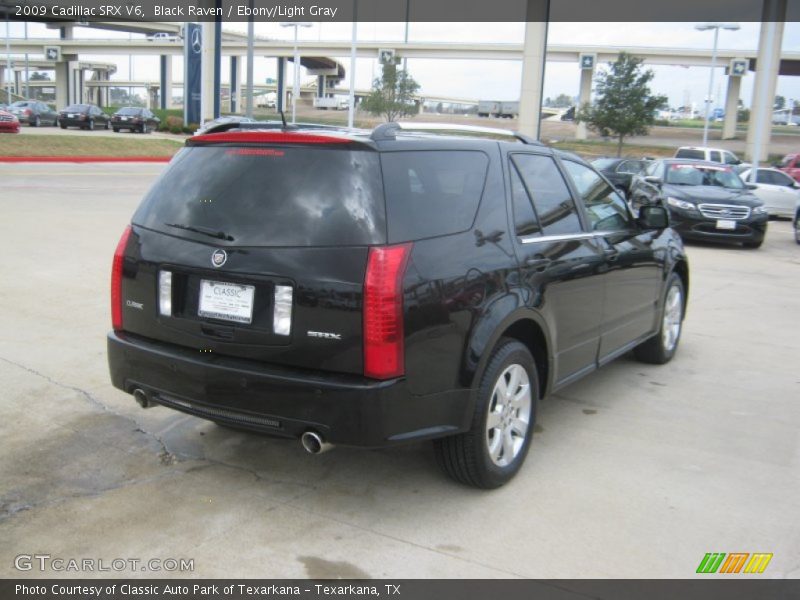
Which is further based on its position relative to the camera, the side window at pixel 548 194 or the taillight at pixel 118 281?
the side window at pixel 548 194

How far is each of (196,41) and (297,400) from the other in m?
38.3

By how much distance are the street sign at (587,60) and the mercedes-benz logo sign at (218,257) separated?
81016mm

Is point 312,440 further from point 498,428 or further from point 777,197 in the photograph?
point 777,197

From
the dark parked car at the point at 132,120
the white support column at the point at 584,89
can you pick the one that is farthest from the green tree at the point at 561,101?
the dark parked car at the point at 132,120

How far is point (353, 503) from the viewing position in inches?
160

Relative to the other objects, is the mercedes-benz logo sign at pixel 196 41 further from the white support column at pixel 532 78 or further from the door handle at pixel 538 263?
the door handle at pixel 538 263

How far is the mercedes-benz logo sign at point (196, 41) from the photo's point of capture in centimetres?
3819

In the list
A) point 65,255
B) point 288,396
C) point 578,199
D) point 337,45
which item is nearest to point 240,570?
point 288,396

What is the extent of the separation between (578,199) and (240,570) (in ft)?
10.6

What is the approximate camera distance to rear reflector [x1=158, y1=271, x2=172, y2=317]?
3.99 m

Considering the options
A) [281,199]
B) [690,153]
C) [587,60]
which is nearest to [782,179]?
[690,153]

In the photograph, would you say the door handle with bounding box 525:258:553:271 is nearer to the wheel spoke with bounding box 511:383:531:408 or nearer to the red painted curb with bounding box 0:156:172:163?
the wheel spoke with bounding box 511:383:531:408

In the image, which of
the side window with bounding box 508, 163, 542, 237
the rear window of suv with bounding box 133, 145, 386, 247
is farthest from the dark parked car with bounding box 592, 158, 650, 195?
the rear window of suv with bounding box 133, 145, 386, 247
